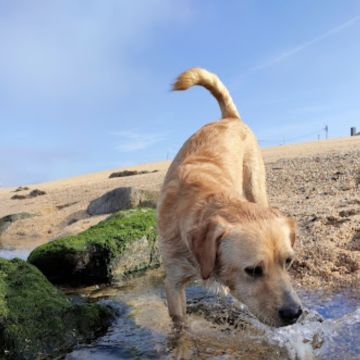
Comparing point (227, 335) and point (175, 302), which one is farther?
point (175, 302)

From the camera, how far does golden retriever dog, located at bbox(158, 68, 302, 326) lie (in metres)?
4.14

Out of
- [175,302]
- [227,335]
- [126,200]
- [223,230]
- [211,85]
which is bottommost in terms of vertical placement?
[227,335]

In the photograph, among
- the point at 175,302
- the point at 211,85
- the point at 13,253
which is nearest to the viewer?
the point at 175,302

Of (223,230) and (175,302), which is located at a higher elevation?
(223,230)

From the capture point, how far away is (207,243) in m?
4.42

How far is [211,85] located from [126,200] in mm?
7284

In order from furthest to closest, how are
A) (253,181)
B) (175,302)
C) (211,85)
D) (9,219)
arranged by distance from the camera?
1. (9,219)
2. (211,85)
3. (253,181)
4. (175,302)

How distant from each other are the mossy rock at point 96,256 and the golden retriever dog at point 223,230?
2036mm

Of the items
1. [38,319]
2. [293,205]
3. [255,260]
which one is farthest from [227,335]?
[293,205]

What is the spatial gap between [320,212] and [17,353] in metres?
6.13

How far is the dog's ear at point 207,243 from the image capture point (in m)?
4.38

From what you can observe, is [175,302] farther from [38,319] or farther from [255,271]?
[255,271]

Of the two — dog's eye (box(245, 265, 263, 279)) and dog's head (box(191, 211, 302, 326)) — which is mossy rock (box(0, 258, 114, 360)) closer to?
dog's head (box(191, 211, 302, 326))

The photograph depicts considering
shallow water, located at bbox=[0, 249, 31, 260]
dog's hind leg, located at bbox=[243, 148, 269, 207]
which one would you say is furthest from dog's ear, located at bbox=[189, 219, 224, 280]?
shallow water, located at bbox=[0, 249, 31, 260]
